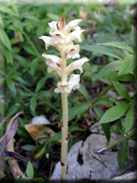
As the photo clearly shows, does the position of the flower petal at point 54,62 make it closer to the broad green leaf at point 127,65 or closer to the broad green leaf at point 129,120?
the broad green leaf at point 127,65

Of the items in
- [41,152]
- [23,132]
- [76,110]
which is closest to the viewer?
[76,110]

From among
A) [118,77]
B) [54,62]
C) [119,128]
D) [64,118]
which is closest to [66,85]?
[54,62]

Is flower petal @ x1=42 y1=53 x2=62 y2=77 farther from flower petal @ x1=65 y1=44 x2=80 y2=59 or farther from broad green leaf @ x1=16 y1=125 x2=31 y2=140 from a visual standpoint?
broad green leaf @ x1=16 y1=125 x2=31 y2=140

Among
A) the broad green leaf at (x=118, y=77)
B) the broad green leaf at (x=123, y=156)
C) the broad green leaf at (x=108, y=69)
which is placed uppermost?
the broad green leaf at (x=108, y=69)

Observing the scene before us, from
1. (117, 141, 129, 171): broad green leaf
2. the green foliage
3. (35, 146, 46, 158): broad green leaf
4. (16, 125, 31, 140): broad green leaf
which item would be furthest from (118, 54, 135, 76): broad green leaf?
(16, 125, 31, 140): broad green leaf

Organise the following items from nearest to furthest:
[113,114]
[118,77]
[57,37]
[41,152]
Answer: [57,37] → [113,114] → [118,77] → [41,152]

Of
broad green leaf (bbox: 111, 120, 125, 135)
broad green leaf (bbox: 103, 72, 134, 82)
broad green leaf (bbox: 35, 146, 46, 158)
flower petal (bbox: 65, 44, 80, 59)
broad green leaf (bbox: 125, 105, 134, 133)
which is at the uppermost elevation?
flower petal (bbox: 65, 44, 80, 59)

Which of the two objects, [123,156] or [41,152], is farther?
[41,152]

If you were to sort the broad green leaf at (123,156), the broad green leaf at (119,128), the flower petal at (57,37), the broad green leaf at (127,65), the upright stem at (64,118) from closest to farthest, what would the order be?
the flower petal at (57,37)
the upright stem at (64,118)
the broad green leaf at (127,65)
the broad green leaf at (123,156)
the broad green leaf at (119,128)

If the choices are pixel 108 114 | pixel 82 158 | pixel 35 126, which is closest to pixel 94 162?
pixel 82 158

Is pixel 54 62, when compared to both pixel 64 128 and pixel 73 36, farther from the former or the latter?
pixel 64 128

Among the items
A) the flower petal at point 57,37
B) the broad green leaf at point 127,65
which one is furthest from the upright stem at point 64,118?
the broad green leaf at point 127,65
